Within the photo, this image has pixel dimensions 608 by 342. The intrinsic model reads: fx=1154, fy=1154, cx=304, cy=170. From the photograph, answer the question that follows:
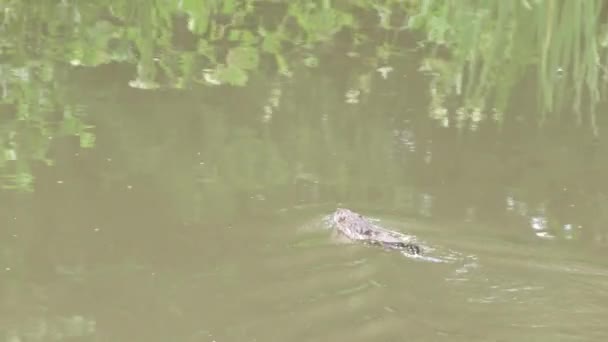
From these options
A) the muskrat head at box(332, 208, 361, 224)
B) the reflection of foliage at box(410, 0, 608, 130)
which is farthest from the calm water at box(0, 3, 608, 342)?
the reflection of foliage at box(410, 0, 608, 130)

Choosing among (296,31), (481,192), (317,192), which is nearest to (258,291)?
(317,192)

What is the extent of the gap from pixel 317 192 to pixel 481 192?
0.74m

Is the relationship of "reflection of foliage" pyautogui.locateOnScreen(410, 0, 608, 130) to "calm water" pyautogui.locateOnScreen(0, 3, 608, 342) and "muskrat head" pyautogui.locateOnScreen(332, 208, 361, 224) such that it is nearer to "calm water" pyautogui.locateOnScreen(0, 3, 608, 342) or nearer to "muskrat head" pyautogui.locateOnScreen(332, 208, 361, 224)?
"calm water" pyautogui.locateOnScreen(0, 3, 608, 342)

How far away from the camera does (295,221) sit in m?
4.93

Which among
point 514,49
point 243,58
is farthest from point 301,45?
point 514,49

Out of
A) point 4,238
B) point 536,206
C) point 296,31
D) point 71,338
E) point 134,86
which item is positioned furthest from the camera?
point 296,31

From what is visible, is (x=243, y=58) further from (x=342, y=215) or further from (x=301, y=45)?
(x=342, y=215)

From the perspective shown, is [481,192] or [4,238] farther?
[481,192]

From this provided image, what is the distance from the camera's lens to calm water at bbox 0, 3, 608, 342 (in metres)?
4.16

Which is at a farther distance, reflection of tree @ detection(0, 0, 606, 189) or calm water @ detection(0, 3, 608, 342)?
reflection of tree @ detection(0, 0, 606, 189)

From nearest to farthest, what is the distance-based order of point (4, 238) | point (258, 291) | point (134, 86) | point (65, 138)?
point (258, 291) < point (4, 238) < point (65, 138) < point (134, 86)

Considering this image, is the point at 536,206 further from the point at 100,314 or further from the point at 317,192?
the point at 100,314

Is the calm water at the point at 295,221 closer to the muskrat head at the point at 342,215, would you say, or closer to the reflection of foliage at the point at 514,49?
the muskrat head at the point at 342,215

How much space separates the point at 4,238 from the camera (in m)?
4.68
